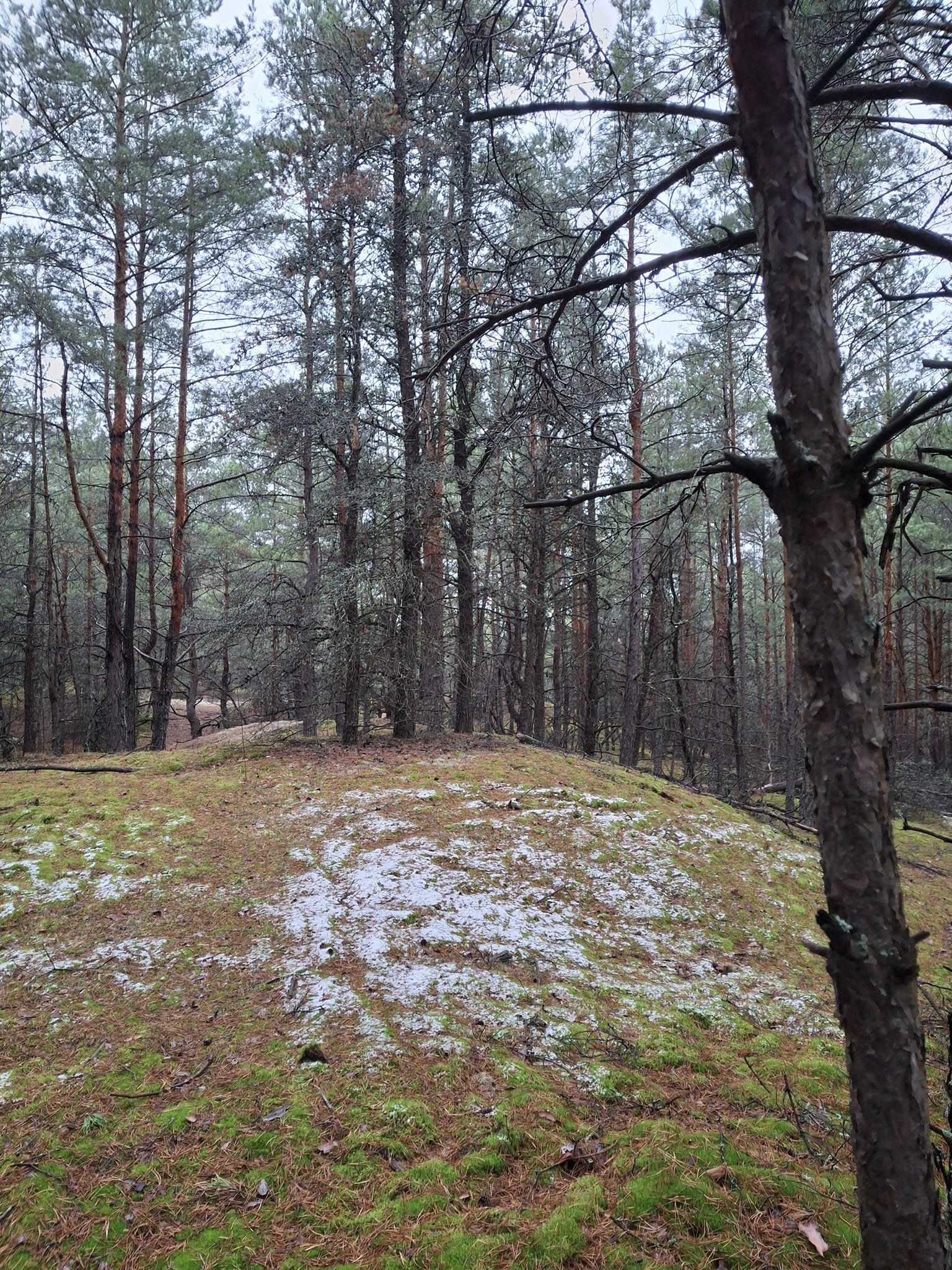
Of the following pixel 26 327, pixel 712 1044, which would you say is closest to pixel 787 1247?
pixel 712 1044

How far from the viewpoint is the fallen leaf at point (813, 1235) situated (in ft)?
6.47

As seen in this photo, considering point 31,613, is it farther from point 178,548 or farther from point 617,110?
point 617,110

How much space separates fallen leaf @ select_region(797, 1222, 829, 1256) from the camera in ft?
6.47

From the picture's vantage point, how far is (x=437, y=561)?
33.0 ft

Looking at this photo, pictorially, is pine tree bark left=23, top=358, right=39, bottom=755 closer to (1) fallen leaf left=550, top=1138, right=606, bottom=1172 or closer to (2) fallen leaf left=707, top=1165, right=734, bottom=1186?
(1) fallen leaf left=550, top=1138, right=606, bottom=1172

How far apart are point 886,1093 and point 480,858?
382 centimetres

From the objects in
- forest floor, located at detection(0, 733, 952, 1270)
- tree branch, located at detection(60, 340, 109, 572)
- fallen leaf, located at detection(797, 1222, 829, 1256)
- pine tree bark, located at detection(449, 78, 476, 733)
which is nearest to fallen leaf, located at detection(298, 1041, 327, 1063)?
forest floor, located at detection(0, 733, 952, 1270)

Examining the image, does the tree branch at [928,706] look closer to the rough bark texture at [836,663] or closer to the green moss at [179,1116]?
the rough bark texture at [836,663]

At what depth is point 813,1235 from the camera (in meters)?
2.01

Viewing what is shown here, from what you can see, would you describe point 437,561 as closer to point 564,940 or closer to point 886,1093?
point 564,940

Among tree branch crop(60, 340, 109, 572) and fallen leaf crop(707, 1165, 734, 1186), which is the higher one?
tree branch crop(60, 340, 109, 572)

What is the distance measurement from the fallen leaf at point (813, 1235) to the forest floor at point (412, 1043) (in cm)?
1

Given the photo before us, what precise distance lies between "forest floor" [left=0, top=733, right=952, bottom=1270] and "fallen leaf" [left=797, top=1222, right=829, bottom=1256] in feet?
0.03

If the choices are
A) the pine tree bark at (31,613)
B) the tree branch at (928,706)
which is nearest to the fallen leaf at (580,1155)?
the tree branch at (928,706)
